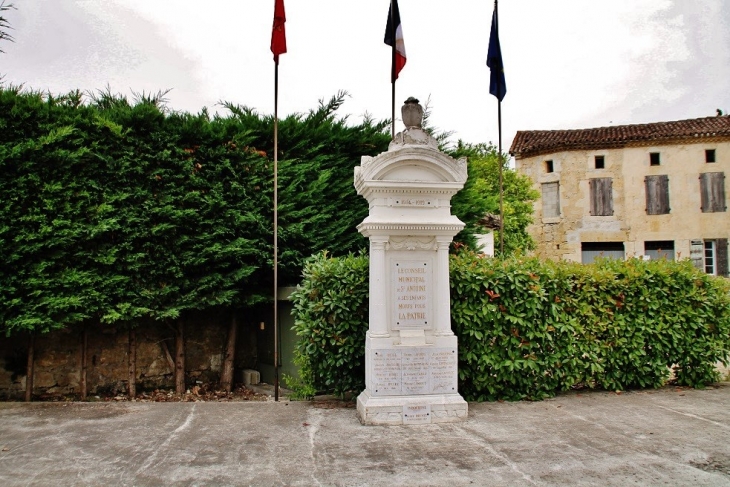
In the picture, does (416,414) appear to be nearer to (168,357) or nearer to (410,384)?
(410,384)

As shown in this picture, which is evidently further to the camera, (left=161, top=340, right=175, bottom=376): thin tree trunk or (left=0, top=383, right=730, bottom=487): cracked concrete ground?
(left=161, top=340, right=175, bottom=376): thin tree trunk

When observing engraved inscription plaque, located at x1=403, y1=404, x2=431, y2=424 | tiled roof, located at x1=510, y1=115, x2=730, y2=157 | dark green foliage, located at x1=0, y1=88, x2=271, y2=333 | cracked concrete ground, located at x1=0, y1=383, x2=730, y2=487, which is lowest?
cracked concrete ground, located at x1=0, y1=383, x2=730, y2=487

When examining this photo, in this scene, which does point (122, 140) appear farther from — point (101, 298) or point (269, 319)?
point (269, 319)

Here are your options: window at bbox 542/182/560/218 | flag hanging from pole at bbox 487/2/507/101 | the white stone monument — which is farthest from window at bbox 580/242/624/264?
the white stone monument

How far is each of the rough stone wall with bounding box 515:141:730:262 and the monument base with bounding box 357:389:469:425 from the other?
21.0 meters

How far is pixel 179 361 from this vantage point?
27.9 feet

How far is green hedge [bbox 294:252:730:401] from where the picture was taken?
6.64 meters

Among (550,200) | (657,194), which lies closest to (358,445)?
(550,200)

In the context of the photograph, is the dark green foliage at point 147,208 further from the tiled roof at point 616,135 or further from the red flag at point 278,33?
the tiled roof at point 616,135

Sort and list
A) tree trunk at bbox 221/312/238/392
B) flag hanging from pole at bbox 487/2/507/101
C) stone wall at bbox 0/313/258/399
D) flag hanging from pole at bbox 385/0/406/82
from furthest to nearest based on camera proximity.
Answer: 1. flag hanging from pole at bbox 487/2/507/101
2. tree trunk at bbox 221/312/238/392
3. flag hanging from pole at bbox 385/0/406/82
4. stone wall at bbox 0/313/258/399

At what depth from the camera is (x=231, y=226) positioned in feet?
26.7

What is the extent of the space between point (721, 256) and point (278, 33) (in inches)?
958

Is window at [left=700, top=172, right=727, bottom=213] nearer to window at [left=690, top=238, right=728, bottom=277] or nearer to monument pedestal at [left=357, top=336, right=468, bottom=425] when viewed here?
window at [left=690, top=238, right=728, bottom=277]

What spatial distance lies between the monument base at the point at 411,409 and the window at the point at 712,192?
78.0 ft
